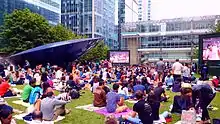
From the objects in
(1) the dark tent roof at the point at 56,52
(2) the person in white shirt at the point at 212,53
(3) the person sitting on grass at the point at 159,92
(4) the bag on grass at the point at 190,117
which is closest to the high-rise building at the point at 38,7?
(1) the dark tent roof at the point at 56,52

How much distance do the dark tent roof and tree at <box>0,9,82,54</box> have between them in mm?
12678

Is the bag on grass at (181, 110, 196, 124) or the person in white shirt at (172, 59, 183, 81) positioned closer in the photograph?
the bag on grass at (181, 110, 196, 124)

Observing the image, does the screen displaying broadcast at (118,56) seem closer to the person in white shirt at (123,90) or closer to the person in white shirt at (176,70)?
the person in white shirt at (176,70)

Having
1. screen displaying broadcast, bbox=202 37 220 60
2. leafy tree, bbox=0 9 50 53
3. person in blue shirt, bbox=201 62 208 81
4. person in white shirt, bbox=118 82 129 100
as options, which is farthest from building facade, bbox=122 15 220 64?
person in white shirt, bbox=118 82 129 100

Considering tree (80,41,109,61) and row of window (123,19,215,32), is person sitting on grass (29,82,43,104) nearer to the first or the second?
tree (80,41,109,61)

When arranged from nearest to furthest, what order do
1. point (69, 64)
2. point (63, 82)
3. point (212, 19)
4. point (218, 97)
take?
point (218, 97) → point (63, 82) → point (69, 64) → point (212, 19)

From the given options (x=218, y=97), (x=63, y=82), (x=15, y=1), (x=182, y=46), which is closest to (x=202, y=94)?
(x=218, y=97)

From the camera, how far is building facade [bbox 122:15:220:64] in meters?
95.6

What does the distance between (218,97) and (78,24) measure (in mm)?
92648

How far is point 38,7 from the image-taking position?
77.0m

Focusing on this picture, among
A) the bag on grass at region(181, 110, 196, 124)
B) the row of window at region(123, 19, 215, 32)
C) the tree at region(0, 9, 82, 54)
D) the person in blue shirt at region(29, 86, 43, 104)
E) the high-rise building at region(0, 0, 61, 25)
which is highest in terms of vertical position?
the high-rise building at region(0, 0, 61, 25)

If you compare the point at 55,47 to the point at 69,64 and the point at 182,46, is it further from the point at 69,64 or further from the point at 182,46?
the point at 182,46

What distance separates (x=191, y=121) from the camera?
941cm

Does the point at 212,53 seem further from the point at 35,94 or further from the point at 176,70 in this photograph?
the point at 35,94
